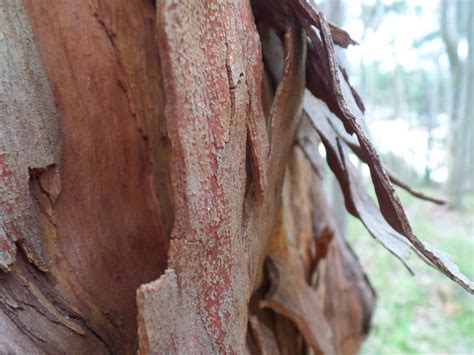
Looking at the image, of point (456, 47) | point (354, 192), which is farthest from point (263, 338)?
point (456, 47)

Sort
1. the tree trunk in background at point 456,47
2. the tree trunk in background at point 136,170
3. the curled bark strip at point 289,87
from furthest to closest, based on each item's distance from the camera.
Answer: the tree trunk in background at point 456,47 < the curled bark strip at point 289,87 < the tree trunk in background at point 136,170

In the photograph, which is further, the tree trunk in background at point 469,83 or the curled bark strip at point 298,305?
the tree trunk in background at point 469,83

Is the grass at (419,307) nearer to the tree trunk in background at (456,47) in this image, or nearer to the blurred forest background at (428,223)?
the blurred forest background at (428,223)

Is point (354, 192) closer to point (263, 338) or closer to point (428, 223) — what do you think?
point (263, 338)

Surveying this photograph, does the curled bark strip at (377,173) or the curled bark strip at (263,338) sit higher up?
the curled bark strip at (377,173)

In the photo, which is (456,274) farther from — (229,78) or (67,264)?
(67,264)

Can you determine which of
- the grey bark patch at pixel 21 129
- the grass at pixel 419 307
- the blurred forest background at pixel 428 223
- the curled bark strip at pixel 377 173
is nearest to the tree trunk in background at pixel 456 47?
the blurred forest background at pixel 428 223

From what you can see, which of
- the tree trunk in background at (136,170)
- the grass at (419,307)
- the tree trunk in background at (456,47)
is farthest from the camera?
the tree trunk in background at (456,47)
